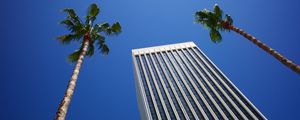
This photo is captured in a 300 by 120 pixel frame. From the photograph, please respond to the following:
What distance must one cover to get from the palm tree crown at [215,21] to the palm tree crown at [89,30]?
10951 millimetres

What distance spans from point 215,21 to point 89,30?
1466 cm

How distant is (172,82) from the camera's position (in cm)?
9619

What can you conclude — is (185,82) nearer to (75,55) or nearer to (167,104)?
(167,104)

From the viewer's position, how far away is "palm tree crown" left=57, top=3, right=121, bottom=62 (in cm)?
2380

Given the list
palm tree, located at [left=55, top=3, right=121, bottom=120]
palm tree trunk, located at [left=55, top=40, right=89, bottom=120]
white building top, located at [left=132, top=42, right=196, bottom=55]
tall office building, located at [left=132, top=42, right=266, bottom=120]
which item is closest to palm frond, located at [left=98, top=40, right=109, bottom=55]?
palm tree, located at [left=55, top=3, right=121, bottom=120]

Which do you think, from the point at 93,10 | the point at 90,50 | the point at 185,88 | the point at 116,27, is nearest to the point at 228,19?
the point at 116,27

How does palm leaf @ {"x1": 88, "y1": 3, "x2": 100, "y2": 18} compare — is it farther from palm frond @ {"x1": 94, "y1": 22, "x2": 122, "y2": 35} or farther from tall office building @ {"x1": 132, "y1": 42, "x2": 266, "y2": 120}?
tall office building @ {"x1": 132, "y1": 42, "x2": 266, "y2": 120}

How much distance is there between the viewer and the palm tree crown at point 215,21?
30.5 meters

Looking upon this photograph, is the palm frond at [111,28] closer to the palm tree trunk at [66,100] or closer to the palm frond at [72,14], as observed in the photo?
the palm frond at [72,14]

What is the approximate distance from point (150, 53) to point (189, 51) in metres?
16.3

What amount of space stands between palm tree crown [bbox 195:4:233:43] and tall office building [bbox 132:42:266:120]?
4992 cm

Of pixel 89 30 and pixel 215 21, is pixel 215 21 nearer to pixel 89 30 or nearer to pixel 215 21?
pixel 215 21

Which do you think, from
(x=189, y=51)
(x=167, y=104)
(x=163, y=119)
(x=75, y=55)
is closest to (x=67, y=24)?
(x=75, y=55)

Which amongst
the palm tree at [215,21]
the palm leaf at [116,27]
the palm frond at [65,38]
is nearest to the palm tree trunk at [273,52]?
the palm tree at [215,21]
